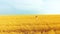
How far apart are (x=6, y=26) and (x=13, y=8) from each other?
0.86 feet

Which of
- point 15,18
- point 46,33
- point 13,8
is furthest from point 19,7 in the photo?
point 46,33

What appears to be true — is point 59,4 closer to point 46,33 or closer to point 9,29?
point 46,33

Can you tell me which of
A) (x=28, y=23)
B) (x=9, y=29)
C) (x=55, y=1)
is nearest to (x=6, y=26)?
(x=9, y=29)

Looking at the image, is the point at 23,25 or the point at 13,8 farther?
the point at 13,8

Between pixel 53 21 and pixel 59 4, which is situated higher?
pixel 59 4

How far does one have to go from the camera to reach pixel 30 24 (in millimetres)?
591

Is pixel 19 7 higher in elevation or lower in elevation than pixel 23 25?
higher

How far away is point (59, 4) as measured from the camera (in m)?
0.81

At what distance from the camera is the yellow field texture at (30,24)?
0.58 metres

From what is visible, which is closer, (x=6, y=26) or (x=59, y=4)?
(x=6, y=26)

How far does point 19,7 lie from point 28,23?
0.88 feet

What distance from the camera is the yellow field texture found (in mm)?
584

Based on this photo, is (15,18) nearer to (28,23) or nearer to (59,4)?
(28,23)

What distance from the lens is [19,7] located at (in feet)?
2.71
